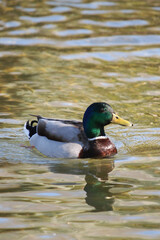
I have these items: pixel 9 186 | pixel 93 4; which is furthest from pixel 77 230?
pixel 93 4

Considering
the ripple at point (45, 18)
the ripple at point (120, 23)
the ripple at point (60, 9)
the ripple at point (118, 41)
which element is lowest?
the ripple at point (118, 41)

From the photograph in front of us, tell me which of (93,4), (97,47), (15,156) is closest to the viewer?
→ (15,156)

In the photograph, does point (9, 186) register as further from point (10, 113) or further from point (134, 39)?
point (134, 39)

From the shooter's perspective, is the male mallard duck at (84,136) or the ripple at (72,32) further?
the ripple at (72,32)

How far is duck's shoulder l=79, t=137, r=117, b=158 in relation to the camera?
824cm

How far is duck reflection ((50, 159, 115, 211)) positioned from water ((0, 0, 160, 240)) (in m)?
0.01

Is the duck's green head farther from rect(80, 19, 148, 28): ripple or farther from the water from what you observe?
rect(80, 19, 148, 28): ripple

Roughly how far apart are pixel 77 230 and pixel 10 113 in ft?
15.1

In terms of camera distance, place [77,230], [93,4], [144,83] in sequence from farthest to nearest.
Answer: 1. [93,4]
2. [144,83]
3. [77,230]

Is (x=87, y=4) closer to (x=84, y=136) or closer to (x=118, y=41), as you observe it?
(x=118, y=41)

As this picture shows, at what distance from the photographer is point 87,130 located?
27.6 ft

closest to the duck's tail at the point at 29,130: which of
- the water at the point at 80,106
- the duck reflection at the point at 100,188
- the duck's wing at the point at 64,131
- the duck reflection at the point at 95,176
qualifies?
the water at the point at 80,106

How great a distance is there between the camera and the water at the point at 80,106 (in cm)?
582

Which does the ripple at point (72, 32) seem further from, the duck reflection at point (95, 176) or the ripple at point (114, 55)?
the duck reflection at point (95, 176)
